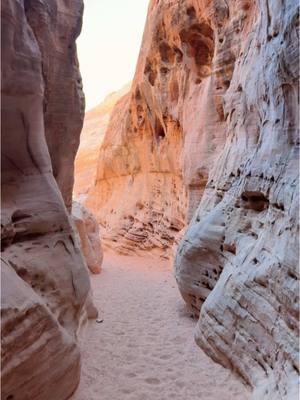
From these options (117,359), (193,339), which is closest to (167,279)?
(193,339)

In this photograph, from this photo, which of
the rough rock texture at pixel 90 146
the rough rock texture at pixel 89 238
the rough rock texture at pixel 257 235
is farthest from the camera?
the rough rock texture at pixel 90 146

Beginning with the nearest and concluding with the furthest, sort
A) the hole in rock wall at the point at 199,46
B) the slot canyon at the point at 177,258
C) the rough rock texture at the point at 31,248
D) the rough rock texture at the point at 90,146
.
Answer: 1. the rough rock texture at the point at 31,248
2. the slot canyon at the point at 177,258
3. the hole in rock wall at the point at 199,46
4. the rough rock texture at the point at 90,146

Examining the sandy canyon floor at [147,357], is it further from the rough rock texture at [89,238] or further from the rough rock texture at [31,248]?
the rough rock texture at [89,238]

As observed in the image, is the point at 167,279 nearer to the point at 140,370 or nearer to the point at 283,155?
the point at 140,370

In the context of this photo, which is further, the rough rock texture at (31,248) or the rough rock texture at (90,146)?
the rough rock texture at (90,146)

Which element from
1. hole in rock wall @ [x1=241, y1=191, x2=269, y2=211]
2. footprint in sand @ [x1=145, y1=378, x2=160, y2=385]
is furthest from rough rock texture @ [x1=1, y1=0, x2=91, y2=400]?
hole in rock wall @ [x1=241, y1=191, x2=269, y2=211]

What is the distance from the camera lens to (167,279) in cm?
1066

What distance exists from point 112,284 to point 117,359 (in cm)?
491

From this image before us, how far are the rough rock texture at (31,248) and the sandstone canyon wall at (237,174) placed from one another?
6.41 feet

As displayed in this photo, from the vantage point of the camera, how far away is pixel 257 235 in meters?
5.17

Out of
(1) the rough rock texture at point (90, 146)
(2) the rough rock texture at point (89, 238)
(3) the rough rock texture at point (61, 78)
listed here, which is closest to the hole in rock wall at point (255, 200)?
(3) the rough rock texture at point (61, 78)

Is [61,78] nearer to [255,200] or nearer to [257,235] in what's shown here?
[255,200]

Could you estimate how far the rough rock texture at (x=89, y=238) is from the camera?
10.5 m

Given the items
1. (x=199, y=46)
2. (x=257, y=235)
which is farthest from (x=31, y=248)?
(x=199, y=46)
